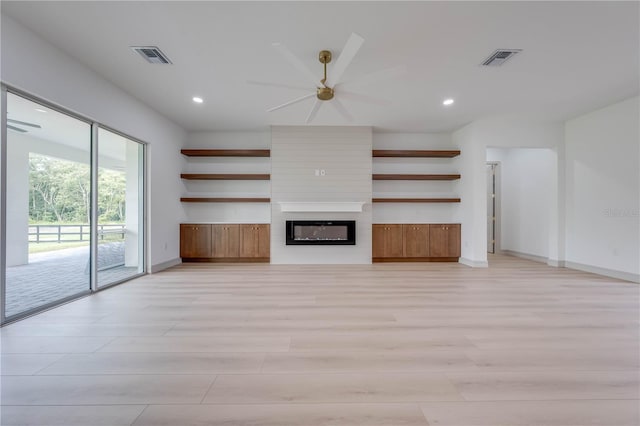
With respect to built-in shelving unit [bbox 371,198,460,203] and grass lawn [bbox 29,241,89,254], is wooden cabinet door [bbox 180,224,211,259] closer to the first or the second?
grass lawn [bbox 29,241,89,254]

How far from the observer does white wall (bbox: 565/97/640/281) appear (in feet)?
14.2

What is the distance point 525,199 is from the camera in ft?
21.1

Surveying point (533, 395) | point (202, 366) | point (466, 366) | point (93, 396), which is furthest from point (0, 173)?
point (533, 395)

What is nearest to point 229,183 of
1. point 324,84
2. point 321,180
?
point 321,180

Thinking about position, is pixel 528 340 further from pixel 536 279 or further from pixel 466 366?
pixel 536 279

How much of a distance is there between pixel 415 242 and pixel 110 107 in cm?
566

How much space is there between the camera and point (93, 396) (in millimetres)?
1519

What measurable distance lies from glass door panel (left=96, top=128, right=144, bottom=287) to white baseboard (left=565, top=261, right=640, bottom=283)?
25.1ft

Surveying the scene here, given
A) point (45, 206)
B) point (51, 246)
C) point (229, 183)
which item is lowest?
point (51, 246)

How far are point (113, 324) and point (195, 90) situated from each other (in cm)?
312

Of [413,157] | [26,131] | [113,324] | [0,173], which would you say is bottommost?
[113,324]

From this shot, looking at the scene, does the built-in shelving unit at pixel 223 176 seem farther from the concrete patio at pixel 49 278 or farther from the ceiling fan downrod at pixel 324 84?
the ceiling fan downrod at pixel 324 84

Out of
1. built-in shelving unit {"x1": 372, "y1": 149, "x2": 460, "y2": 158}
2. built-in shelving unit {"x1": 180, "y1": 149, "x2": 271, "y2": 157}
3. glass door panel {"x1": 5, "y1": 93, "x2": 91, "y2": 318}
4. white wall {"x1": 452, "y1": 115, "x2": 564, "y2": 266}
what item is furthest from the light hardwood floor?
built-in shelving unit {"x1": 372, "y1": 149, "x2": 460, "y2": 158}

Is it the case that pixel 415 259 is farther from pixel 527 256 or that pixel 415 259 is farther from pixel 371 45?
pixel 371 45
